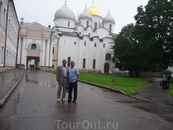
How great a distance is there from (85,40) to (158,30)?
38.4 metres

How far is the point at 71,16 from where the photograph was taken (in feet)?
211

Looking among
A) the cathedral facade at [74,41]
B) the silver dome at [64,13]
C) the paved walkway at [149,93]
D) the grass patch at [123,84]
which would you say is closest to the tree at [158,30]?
the grass patch at [123,84]

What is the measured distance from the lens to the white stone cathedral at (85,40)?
6303 centimetres

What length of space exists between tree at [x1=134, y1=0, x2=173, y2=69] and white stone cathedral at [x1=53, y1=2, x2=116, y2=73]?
3080cm

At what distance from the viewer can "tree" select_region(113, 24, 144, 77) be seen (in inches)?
1790

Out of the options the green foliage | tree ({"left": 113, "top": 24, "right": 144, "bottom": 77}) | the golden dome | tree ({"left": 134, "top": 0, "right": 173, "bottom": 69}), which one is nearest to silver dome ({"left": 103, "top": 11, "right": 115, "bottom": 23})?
the golden dome

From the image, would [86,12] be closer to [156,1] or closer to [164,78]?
[156,1]

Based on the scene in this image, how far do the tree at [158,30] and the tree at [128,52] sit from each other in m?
15.1

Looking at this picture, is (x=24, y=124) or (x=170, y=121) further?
(x=170, y=121)

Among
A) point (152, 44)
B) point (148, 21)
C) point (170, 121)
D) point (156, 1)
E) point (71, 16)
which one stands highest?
point (71, 16)

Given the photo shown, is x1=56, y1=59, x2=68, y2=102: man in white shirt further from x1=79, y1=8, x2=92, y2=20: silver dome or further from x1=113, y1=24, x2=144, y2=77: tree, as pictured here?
x1=79, y1=8, x2=92, y2=20: silver dome

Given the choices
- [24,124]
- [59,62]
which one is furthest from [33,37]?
[24,124]

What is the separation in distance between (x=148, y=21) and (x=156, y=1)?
10.9 ft

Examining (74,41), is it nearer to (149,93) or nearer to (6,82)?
(6,82)
